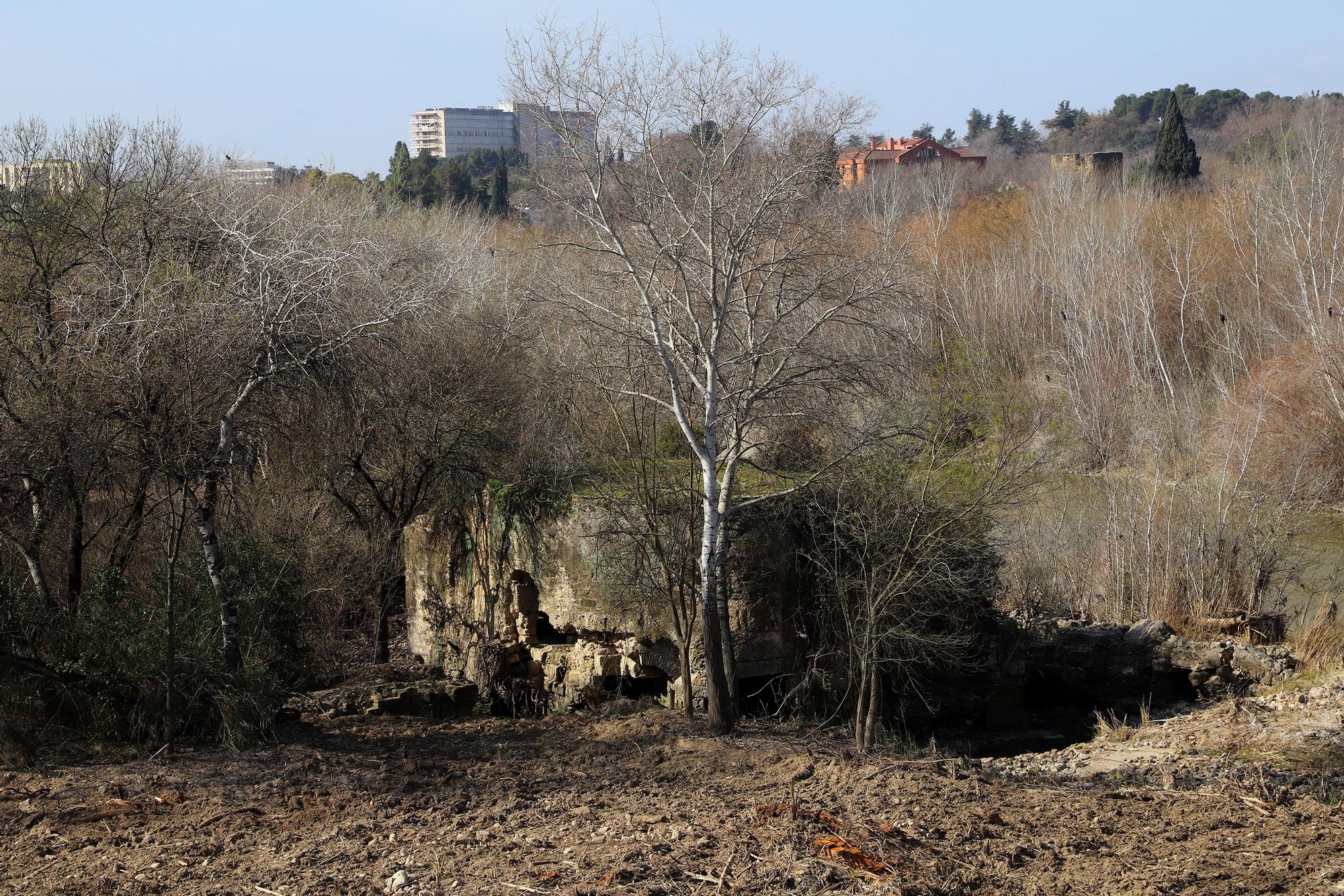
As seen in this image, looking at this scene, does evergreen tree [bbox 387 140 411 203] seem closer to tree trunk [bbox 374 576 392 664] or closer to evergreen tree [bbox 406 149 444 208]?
evergreen tree [bbox 406 149 444 208]

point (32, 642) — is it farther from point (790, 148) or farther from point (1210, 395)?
point (1210, 395)

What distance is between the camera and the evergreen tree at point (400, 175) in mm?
42469

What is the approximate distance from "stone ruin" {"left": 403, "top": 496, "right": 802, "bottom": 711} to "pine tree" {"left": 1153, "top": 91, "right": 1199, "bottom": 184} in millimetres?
36815

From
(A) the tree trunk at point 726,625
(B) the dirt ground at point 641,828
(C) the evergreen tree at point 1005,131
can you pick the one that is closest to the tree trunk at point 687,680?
(A) the tree trunk at point 726,625

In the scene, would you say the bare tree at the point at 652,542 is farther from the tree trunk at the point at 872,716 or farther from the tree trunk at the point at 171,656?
the tree trunk at the point at 171,656

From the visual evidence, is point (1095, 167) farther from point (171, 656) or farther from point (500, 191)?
point (171, 656)

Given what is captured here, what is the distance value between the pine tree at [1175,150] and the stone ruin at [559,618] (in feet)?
121

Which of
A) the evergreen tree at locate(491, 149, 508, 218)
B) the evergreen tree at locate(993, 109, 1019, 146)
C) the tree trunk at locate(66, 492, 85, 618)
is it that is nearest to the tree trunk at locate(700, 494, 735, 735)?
the tree trunk at locate(66, 492, 85, 618)

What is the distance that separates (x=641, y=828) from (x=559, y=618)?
5877 mm

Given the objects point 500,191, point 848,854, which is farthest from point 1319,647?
point 500,191

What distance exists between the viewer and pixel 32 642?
27.7 ft

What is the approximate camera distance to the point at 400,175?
46.2m

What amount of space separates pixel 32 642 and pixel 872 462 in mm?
7654

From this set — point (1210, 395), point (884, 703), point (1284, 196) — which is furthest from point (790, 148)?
point (1284, 196)
